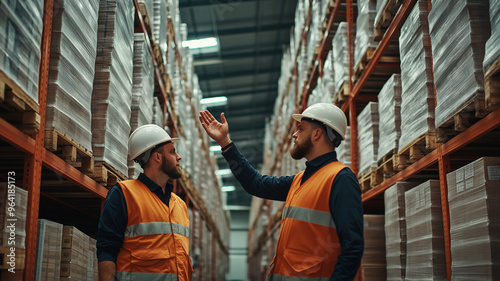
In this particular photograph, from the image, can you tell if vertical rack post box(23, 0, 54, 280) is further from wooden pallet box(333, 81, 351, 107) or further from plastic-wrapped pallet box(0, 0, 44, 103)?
wooden pallet box(333, 81, 351, 107)

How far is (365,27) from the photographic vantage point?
606cm

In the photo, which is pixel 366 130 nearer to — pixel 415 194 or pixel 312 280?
pixel 415 194

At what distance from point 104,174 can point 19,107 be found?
155cm

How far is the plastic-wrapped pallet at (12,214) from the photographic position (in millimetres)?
2959

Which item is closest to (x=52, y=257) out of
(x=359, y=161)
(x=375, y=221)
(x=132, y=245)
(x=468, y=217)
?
(x=132, y=245)

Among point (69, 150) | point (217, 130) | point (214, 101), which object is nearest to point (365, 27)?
point (217, 130)

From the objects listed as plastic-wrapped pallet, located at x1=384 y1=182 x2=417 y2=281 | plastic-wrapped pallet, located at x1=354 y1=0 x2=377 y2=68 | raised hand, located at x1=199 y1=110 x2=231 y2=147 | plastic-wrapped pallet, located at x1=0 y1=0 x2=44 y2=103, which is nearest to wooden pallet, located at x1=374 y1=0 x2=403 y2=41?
plastic-wrapped pallet, located at x1=354 y1=0 x2=377 y2=68

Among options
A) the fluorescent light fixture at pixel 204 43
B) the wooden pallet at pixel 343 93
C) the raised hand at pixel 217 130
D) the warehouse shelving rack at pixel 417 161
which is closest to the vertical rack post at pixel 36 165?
the raised hand at pixel 217 130

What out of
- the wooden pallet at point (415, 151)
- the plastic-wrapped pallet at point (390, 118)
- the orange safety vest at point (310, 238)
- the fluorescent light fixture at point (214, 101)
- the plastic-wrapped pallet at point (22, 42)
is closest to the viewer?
the plastic-wrapped pallet at point (22, 42)

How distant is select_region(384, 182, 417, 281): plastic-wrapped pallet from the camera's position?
15.7 feet

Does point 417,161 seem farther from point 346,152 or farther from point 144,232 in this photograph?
point 144,232

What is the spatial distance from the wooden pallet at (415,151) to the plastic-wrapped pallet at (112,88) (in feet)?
8.61

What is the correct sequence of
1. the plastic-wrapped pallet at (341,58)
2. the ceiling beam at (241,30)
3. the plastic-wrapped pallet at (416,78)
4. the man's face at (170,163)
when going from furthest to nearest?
the ceiling beam at (241,30) < the plastic-wrapped pallet at (341,58) < the plastic-wrapped pallet at (416,78) < the man's face at (170,163)

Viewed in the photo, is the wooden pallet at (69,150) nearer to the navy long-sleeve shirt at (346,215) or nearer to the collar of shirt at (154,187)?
the collar of shirt at (154,187)
